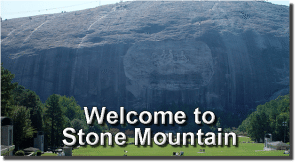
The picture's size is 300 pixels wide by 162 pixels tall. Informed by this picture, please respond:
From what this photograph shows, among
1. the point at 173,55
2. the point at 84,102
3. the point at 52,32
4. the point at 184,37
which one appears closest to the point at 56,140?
the point at 84,102

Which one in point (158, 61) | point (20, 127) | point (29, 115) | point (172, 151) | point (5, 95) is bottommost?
point (172, 151)

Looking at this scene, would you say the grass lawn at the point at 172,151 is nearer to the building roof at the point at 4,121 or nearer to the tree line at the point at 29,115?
the tree line at the point at 29,115

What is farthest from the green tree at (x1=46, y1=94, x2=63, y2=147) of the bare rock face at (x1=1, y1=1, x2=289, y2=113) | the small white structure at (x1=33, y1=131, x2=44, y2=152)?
the bare rock face at (x1=1, y1=1, x2=289, y2=113)

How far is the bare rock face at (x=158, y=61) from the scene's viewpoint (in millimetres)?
107688

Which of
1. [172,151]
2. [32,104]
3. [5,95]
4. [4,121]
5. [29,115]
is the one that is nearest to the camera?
[4,121]

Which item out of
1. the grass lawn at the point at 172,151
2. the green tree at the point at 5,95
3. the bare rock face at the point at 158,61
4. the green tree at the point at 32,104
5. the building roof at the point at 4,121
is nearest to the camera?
the building roof at the point at 4,121

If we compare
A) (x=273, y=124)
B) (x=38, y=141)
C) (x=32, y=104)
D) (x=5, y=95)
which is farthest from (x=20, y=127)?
(x=273, y=124)

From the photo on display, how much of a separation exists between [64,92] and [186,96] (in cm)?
3825

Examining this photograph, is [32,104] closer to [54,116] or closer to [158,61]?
[54,116]

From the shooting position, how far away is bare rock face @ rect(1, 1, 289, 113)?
353ft

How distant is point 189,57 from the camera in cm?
11125

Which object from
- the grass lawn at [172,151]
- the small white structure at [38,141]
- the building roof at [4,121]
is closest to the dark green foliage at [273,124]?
the grass lawn at [172,151]

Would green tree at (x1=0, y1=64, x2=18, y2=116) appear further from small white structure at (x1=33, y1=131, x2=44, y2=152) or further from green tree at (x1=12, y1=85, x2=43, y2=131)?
green tree at (x1=12, y1=85, x2=43, y2=131)

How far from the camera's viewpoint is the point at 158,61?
111m
